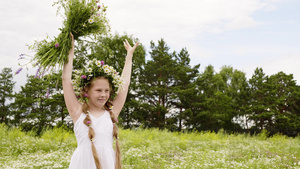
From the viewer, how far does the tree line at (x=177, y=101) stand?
985 inches

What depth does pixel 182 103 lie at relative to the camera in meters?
27.2

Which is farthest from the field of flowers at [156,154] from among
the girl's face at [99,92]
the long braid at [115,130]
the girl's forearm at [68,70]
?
the girl's forearm at [68,70]

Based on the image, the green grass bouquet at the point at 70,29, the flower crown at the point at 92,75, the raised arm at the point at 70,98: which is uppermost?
the green grass bouquet at the point at 70,29

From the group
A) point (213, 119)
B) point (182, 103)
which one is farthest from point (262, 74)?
point (182, 103)

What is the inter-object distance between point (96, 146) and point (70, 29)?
1.34 m

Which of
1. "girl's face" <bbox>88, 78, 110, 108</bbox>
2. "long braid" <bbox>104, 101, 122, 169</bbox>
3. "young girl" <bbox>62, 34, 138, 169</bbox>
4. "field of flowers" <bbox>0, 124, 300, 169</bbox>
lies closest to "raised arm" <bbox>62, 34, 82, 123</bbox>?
"young girl" <bbox>62, 34, 138, 169</bbox>

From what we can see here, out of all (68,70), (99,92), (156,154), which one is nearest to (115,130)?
(99,92)

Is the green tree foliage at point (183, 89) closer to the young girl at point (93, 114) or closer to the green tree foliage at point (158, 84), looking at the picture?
the green tree foliage at point (158, 84)

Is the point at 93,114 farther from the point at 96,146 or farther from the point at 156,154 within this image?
the point at 156,154

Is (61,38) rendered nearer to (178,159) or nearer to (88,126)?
(88,126)

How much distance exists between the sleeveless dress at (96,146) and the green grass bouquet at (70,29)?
74cm

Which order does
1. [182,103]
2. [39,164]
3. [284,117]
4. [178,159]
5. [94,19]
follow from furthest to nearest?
1. [182,103]
2. [284,117]
3. [178,159]
4. [39,164]
5. [94,19]

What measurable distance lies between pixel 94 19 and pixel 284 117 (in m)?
26.1

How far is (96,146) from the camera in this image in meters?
2.57
